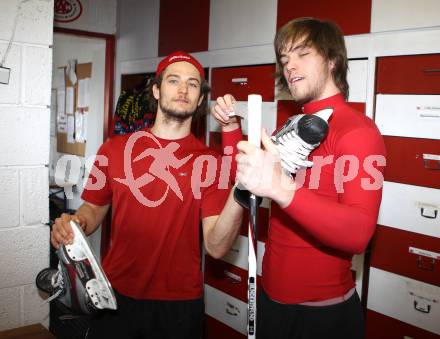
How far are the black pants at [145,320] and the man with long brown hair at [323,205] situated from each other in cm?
33

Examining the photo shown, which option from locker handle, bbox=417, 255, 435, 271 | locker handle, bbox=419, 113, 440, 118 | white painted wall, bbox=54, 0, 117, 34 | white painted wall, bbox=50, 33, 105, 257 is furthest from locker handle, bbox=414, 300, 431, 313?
white painted wall, bbox=54, 0, 117, 34

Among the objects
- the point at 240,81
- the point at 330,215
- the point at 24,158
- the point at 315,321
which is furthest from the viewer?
the point at 240,81

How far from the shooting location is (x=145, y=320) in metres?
1.59

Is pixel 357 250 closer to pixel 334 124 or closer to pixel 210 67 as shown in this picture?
pixel 334 124

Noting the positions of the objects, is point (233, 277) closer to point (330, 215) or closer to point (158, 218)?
point (158, 218)

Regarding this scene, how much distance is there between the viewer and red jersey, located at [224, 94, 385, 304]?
97 cm

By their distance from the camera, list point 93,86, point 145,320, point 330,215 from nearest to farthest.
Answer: point 330,215 → point 145,320 → point 93,86

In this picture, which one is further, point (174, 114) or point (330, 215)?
point (174, 114)

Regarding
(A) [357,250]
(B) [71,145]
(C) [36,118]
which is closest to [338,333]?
(A) [357,250]

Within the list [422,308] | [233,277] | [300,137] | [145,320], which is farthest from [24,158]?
[422,308]

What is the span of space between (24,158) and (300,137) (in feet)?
3.88

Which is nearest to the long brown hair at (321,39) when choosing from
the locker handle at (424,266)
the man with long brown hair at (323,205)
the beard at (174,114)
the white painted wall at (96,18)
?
the man with long brown hair at (323,205)

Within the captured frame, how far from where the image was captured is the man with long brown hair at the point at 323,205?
1000 millimetres

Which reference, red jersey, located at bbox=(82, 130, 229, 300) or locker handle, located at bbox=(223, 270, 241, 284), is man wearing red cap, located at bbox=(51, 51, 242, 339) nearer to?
red jersey, located at bbox=(82, 130, 229, 300)
